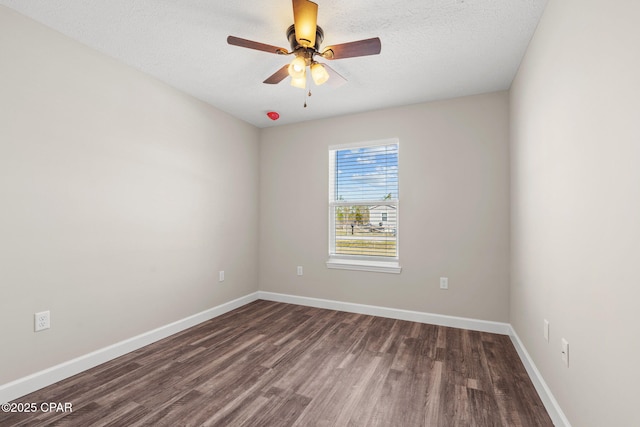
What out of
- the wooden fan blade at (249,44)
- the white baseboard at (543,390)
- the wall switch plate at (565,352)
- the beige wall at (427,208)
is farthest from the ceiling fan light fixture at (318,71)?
the white baseboard at (543,390)

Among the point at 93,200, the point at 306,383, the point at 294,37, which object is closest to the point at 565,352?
the point at 306,383

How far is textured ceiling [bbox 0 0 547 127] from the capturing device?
1.94m

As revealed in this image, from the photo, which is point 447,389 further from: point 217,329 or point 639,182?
point 217,329

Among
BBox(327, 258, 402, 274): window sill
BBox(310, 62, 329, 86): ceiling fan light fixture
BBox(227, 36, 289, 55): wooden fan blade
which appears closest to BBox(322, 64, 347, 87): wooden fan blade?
BBox(310, 62, 329, 86): ceiling fan light fixture

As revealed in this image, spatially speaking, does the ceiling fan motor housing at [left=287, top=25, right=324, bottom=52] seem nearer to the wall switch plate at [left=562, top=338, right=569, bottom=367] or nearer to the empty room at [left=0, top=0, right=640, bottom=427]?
the empty room at [left=0, top=0, right=640, bottom=427]

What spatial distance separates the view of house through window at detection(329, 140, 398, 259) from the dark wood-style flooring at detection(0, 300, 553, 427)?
1.09m

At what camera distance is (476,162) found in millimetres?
3232

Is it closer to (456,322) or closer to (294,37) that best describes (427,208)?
(456,322)

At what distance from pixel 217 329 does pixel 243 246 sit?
1.22 meters

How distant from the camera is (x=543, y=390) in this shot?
1.94m

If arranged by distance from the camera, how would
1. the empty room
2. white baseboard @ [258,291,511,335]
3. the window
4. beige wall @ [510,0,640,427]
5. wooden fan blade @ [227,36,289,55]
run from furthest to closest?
the window
white baseboard @ [258,291,511,335]
wooden fan blade @ [227,36,289,55]
the empty room
beige wall @ [510,0,640,427]

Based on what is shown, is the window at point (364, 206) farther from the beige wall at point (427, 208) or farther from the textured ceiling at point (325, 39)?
→ the textured ceiling at point (325, 39)

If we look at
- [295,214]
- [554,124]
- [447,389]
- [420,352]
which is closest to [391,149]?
[295,214]

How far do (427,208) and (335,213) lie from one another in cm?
120
